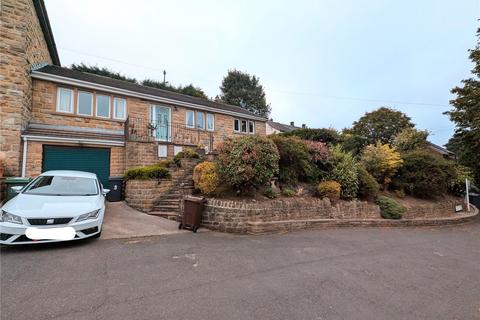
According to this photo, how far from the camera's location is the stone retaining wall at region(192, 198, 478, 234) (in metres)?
7.03

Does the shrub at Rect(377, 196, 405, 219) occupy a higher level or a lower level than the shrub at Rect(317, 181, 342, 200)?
→ lower

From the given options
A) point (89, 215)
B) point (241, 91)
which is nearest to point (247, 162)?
point (89, 215)

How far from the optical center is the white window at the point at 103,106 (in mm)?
12789

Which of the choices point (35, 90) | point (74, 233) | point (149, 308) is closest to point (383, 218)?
point (149, 308)

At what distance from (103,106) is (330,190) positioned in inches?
477

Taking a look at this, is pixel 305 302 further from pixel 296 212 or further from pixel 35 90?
pixel 35 90

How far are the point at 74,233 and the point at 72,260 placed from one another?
2.41 ft

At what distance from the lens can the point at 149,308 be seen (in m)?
2.88

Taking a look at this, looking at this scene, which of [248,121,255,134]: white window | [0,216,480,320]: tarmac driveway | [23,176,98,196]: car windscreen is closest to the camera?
[0,216,480,320]: tarmac driveway

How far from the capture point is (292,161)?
31.2 ft

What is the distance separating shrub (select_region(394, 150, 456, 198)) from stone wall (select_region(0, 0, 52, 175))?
668 inches

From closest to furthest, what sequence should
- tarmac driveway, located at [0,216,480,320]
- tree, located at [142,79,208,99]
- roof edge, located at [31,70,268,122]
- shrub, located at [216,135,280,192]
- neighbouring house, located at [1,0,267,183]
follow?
1. tarmac driveway, located at [0,216,480,320]
2. shrub, located at [216,135,280,192]
3. neighbouring house, located at [1,0,267,183]
4. roof edge, located at [31,70,268,122]
5. tree, located at [142,79,208,99]

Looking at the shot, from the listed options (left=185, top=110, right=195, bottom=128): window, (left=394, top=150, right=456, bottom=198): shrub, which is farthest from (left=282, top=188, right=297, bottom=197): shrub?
(left=185, top=110, right=195, bottom=128): window

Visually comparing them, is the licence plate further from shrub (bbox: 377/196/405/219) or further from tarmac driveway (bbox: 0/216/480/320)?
shrub (bbox: 377/196/405/219)
